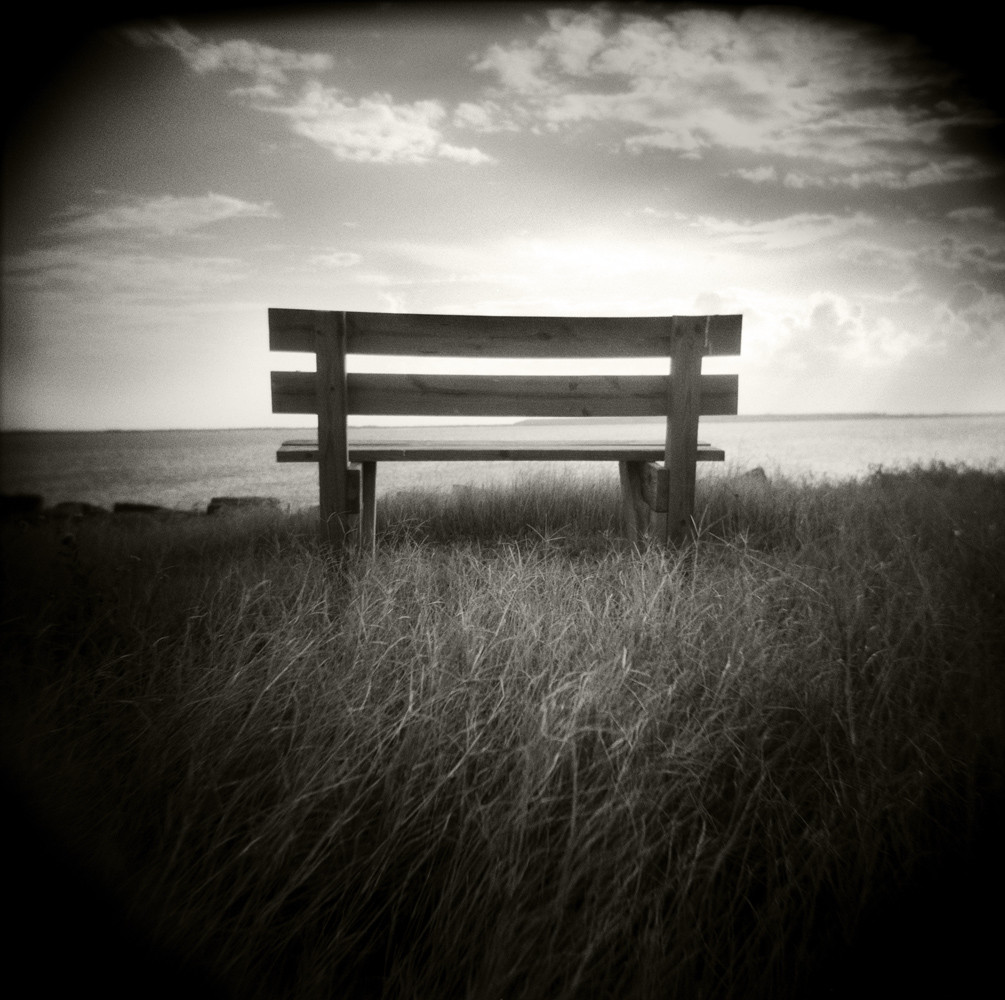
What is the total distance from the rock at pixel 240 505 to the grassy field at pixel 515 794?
518cm

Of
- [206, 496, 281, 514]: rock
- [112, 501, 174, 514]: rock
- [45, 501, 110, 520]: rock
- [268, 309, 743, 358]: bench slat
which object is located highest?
[268, 309, 743, 358]: bench slat

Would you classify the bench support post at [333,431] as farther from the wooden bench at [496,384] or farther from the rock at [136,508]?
the rock at [136,508]

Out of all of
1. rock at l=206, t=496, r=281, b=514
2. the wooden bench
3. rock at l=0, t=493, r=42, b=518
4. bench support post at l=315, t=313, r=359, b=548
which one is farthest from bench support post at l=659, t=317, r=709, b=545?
rock at l=0, t=493, r=42, b=518

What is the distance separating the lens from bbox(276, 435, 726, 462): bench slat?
3.72 m

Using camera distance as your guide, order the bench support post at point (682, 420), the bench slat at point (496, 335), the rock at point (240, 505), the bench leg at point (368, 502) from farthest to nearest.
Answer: the rock at point (240, 505) → the bench leg at point (368, 502) → the bench support post at point (682, 420) → the bench slat at point (496, 335)

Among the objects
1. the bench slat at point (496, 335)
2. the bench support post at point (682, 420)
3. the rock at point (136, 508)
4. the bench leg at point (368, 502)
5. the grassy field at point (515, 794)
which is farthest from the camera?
the rock at point (136, 508)

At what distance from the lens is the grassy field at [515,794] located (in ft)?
4.16

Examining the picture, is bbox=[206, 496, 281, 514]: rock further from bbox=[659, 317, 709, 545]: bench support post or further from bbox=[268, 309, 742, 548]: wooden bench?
bbox=[659, 317, 709, 545]: bench support post

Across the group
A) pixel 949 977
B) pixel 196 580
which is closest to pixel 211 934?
pixel 949 977

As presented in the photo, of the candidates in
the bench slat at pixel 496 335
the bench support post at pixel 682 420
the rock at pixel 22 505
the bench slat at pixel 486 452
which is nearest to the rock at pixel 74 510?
the rock at pixel 22 505

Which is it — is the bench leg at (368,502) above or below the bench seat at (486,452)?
below

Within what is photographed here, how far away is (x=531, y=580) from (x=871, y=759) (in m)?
1.62

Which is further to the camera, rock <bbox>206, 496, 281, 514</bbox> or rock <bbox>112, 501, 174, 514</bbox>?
rock <bbox>112, 501, 174, 514</bbox>

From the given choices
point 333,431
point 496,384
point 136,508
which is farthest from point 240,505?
point 496,384
